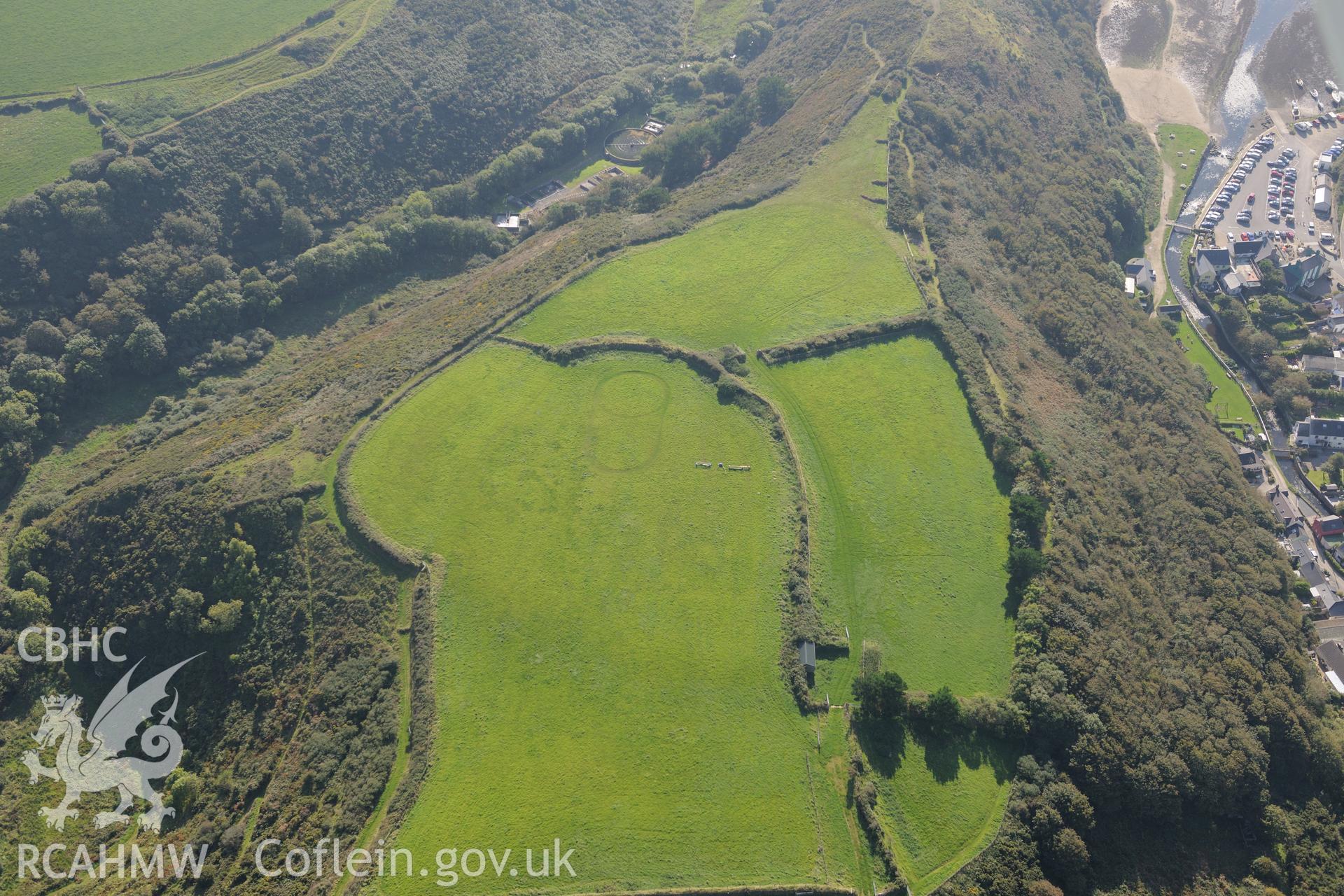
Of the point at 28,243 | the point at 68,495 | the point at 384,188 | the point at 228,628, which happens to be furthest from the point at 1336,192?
the point at 28,243

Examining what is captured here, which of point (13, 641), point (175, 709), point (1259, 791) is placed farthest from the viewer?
point (13, 641)

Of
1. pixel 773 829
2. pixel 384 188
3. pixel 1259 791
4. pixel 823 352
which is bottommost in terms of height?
pixel 1259 791

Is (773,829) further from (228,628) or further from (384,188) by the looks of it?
(384,188)

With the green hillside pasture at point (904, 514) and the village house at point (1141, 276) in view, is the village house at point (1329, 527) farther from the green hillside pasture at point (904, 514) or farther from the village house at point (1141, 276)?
the green hillside pasture at point (904, 514)

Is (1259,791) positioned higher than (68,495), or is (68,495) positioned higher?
(68,495)

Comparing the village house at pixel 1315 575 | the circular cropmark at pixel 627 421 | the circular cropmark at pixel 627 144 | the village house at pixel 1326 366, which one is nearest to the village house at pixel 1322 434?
the village house at pixel 1326 366

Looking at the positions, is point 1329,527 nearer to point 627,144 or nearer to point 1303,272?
point 1303,272

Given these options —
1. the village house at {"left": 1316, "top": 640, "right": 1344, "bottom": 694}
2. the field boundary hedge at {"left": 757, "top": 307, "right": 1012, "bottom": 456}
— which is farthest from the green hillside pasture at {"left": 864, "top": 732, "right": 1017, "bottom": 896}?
the village house at {"left": 1316, "top": 640, "right": 1344, "bottom": 694}
